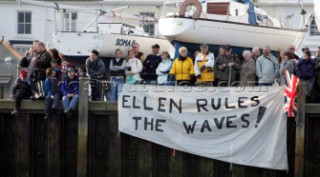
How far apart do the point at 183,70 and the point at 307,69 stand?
2.73 meters

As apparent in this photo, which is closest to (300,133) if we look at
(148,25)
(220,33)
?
(220,33)

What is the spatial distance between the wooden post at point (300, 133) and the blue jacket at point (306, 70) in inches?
27.3

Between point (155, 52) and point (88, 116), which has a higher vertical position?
point (155, 52)

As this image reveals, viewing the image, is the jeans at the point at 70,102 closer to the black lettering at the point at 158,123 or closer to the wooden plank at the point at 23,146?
the wooden plank at the point at 23,146

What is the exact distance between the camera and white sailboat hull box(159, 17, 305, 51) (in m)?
22.6

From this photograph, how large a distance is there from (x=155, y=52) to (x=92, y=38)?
243 inches

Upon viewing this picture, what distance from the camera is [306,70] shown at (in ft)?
56.3

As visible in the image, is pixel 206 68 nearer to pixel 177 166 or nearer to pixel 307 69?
pixel 307 69

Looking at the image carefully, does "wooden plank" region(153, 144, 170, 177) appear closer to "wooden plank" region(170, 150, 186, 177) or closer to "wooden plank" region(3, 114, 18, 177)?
"wooden plank" region(170, 150, 186, 177)

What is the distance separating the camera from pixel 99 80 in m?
17.9

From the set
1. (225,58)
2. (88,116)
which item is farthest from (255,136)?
(88,116)

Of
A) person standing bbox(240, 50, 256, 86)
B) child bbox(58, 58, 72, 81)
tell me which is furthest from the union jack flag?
child bbox(58, 58, 72, 81)

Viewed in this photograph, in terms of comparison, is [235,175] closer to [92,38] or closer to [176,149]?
[176,149]

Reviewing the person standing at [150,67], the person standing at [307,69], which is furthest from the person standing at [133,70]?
the person standing at [307,69]
